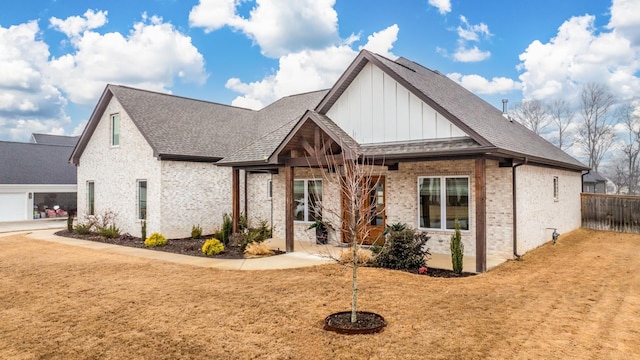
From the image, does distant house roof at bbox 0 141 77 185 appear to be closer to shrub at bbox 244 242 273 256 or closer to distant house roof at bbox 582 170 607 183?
shrub at bbox 244 242 273 256

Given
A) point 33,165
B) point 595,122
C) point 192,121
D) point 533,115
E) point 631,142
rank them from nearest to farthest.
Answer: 1. point 192,121
2. point 33,165
3. point 631,142
4. point 595,122
5. point 533,115

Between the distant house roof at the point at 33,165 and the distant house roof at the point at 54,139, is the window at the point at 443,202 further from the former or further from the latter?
the distant house roof at the point at 54,139

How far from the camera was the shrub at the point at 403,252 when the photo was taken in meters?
10.4

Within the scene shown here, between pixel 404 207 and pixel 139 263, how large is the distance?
8.13 m

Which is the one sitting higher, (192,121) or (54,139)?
(54,139)

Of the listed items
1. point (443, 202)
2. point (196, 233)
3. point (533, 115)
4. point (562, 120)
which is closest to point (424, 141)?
point (443, 202)

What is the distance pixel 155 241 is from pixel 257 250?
4.87m

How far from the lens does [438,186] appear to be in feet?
40.5

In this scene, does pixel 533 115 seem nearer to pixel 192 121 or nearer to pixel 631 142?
pixel 631 142

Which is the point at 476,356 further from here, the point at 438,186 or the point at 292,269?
the point at 438,186

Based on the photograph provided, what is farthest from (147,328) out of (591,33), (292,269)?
(591,33)

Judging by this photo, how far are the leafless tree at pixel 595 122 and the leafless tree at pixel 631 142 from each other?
1109 millimetres

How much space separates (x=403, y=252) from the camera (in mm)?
10500

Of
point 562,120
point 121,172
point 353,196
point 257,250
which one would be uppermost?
point 562,120
